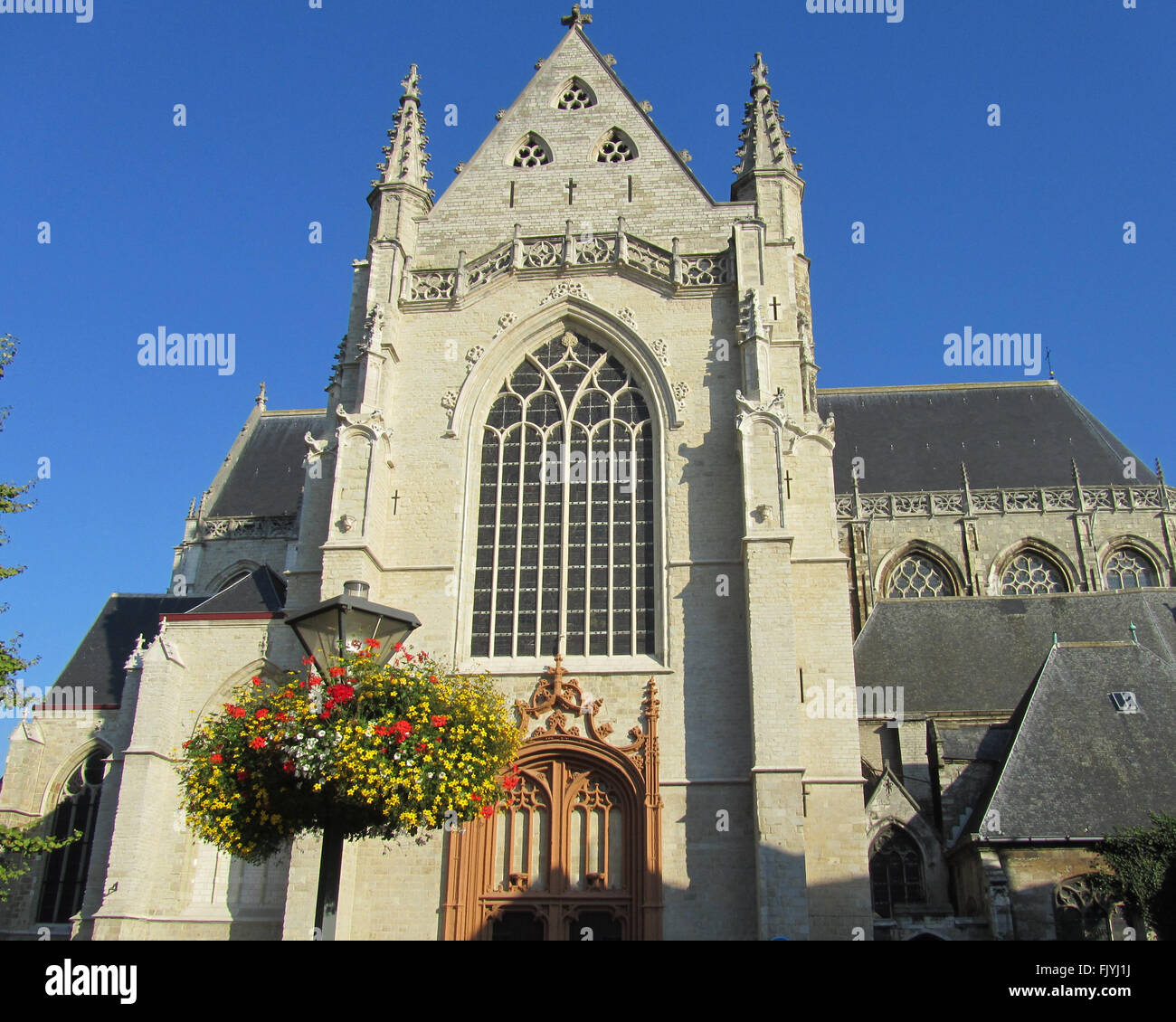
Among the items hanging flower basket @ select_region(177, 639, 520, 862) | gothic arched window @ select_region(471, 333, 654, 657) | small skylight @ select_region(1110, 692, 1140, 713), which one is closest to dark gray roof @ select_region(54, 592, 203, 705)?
gothic arched window @ select_region(471, 333, 654, 657)

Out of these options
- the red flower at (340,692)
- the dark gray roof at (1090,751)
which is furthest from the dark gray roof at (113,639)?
the dark gray roof at (1090,751)

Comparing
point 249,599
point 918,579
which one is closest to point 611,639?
point 249,599

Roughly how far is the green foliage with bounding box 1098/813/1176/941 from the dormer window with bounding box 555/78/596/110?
15.9 m

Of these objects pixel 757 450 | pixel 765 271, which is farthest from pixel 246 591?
pixel 765 271

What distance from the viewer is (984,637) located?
2375 cm

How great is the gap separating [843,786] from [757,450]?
16.6 feet

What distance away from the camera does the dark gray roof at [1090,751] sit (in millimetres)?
16609

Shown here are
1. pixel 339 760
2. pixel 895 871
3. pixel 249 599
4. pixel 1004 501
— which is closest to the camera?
pixel 339 760

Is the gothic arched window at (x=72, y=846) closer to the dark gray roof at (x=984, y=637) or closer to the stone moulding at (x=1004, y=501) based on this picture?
the dark gray roof at (x=984, y=637)

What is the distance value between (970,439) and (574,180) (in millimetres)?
16375

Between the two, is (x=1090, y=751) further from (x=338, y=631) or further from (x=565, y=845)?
(x=338, y=631)

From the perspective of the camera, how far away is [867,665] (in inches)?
926

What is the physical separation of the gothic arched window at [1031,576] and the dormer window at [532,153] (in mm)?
16282
